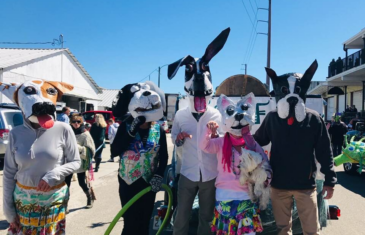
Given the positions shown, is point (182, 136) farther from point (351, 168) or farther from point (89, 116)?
point (89, 116)

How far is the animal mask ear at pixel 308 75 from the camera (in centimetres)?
305

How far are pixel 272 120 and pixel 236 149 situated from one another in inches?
20.9

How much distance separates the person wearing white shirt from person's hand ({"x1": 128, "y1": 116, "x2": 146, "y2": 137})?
1.33 ft

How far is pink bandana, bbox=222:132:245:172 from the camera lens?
279 centimetres

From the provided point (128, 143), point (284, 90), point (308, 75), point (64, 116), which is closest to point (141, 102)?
point (128, 143)

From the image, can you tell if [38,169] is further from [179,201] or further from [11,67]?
[11,67]

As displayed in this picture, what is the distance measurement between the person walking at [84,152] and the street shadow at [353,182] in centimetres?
600

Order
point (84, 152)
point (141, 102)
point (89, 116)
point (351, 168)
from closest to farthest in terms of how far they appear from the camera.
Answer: point (141, 102)
point (84, 152)
point (351, 168)
point (89, 116)

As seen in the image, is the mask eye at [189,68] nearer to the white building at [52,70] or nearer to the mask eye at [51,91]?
the mask eye at [51,91]

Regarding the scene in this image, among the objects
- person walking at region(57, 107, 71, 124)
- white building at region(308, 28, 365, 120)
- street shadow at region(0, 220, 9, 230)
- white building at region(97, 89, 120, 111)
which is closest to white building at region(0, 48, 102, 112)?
white building at region(97, 89, 120, 111)

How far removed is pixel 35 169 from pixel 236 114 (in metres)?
1.84

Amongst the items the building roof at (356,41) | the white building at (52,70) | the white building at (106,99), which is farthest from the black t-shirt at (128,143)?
the white building at (106,99)

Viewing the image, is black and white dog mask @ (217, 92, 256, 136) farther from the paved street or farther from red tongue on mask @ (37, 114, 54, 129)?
the paved street

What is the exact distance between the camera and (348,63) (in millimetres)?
21328
